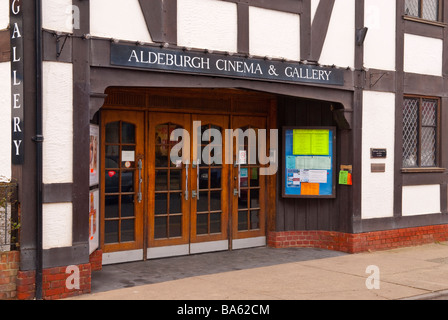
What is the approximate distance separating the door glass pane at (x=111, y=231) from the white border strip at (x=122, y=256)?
20 centimetres

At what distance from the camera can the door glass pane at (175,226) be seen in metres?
9.10

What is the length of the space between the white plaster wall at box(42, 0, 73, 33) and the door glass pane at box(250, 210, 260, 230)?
186 inches

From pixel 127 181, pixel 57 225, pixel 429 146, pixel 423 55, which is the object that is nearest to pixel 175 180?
pixel 127 181

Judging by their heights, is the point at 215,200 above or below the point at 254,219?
above

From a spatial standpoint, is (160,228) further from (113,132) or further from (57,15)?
(57,15)

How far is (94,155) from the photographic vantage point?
25.4 ft

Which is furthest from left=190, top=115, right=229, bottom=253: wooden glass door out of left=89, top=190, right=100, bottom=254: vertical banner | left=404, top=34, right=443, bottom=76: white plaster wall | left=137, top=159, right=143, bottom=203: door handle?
left=404, top=34, right=443, bottom=76: white plaster wall

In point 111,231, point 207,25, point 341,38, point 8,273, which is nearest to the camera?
point 8,273

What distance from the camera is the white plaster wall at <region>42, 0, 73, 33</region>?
21.7 ft

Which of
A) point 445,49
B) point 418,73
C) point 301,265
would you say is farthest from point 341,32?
point 301,265

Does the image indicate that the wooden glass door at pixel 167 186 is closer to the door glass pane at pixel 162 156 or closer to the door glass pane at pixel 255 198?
the door glass pane at pixel 162 156

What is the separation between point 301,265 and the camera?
8688 millimetres

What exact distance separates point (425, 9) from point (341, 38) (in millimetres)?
2423

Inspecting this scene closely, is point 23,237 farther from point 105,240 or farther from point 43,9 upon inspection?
point 43,9
